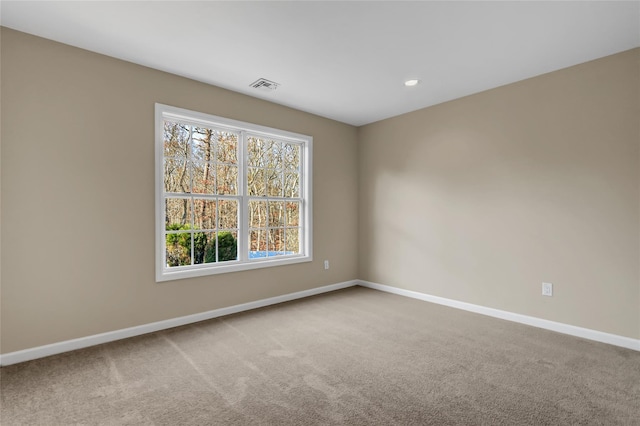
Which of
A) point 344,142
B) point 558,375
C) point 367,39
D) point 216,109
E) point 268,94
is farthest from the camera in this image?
point 344,142

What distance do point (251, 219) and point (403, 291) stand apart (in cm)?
237

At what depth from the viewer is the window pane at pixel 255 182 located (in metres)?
3.95

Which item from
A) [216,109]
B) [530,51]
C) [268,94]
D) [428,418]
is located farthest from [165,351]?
[530,51]

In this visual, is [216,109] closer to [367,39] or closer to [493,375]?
[367,39]

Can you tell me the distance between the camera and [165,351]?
264 cm

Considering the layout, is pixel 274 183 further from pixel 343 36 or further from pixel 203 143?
pixel 343 36

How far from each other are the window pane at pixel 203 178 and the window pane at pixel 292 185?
106 centimetres

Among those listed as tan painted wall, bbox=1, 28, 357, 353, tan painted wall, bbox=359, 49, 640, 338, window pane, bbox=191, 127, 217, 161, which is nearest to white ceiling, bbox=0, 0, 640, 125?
tan painted wall, bbox=1, 28, 357, 353

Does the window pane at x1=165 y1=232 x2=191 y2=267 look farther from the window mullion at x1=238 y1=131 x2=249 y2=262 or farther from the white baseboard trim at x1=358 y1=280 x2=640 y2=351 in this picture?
the white baseboard trim at x1=358 y1=280 x2=640 y2=351

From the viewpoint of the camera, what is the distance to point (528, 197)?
3348 millimetres

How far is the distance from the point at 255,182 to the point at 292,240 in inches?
39.3

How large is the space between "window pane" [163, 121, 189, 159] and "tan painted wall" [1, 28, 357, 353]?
233 millimetres

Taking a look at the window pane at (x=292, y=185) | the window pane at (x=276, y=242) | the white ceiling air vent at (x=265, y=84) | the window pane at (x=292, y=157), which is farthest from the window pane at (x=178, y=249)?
the white ceiling air vent at (x=265, y=84)

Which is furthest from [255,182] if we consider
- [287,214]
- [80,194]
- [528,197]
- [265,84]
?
[528,197]
